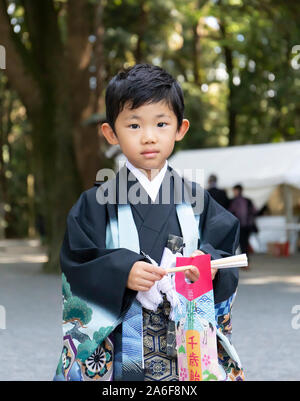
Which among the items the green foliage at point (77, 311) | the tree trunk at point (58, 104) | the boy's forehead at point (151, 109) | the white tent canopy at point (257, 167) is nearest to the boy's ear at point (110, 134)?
the boy's forehead at point (151, 109)

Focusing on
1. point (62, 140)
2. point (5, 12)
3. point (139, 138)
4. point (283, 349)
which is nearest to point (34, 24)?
point (5, 12)

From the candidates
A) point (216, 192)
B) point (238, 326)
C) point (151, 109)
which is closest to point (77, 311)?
point (151, 109)

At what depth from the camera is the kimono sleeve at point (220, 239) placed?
3012 mm

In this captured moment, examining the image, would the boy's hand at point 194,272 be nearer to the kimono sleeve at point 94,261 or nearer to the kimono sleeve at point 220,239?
the kimono sleeve at point 220,239

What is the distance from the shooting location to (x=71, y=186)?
1399 cm

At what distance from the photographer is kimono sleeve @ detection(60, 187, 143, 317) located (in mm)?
2893

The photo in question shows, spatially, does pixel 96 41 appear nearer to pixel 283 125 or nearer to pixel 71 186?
pixel 71 186

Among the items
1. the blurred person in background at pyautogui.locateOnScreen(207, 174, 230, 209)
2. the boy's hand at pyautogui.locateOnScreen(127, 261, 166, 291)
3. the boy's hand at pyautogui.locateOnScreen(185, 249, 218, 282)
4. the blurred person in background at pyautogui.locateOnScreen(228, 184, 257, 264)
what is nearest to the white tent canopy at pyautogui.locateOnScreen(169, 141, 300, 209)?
the blurred person in background at pyautogui.locateOnScreen(228, 184, 257, 264)

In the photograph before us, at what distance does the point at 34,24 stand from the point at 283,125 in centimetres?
1406

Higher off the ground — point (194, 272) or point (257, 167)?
point (194, 272)

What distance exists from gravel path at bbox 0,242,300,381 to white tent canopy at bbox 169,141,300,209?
212 inches

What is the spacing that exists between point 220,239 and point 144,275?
0.45m

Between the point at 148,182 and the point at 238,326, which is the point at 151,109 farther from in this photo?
the point at 238,326

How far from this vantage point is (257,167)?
21125mm
